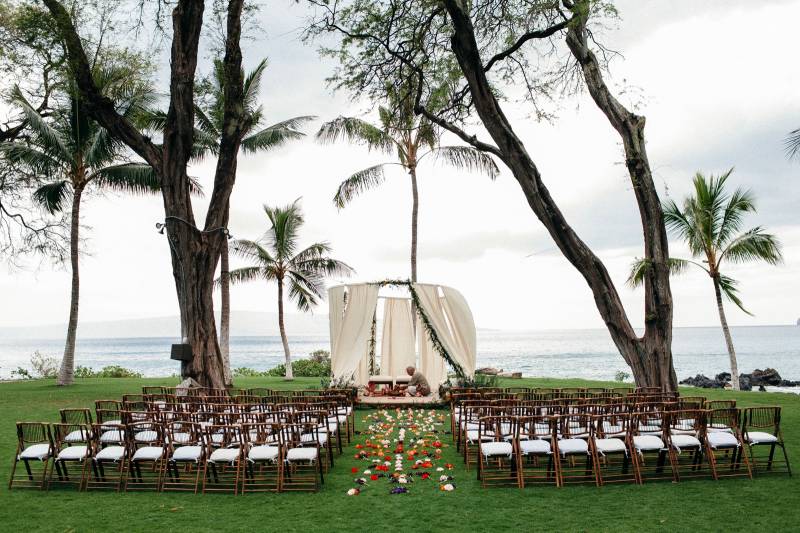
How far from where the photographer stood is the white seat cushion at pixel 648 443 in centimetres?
686

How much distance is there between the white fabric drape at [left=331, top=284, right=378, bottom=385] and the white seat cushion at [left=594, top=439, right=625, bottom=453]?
8.42 metres

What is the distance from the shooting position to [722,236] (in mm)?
19312

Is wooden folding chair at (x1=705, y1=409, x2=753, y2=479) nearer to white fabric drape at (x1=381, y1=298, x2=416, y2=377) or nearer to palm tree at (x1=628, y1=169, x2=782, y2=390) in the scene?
white fabric drape at (x1=381, y1=298, x2=416, y2=377)

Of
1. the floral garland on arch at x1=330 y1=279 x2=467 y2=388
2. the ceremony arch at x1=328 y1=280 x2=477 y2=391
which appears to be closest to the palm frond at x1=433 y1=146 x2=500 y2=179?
the ceremony arch at x1=328 y1=280 x2=477 y2=391

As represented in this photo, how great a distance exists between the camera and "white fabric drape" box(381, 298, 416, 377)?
57.5 ft

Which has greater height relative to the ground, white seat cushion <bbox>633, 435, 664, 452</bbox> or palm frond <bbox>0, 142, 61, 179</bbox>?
palm frond <bbox>0, 142, 61, 179</bbox>

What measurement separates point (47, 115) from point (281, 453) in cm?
1799

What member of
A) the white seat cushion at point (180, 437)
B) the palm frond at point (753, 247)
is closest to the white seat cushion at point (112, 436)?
the white seat cushion at point (180, 437)

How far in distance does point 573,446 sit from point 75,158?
725 inches

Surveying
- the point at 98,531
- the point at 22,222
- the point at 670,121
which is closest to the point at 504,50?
the point at 670,121

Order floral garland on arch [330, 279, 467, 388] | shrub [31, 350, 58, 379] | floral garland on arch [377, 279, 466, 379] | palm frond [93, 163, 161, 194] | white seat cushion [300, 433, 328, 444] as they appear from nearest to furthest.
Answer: white seat cushion [300, 433, 328, 444]
floral garland on arch [330, 279, 467, 388]
floral garland on arch [377, 279, 466, 379]
palm frond [93, 163, 161, 194]
shrub [31, 350, 58, 379]

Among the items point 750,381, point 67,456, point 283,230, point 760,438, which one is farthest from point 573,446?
point 750,381

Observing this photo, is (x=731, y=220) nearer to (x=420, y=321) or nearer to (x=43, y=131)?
(x=420, y=321)

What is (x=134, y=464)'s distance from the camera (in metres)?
7.11
